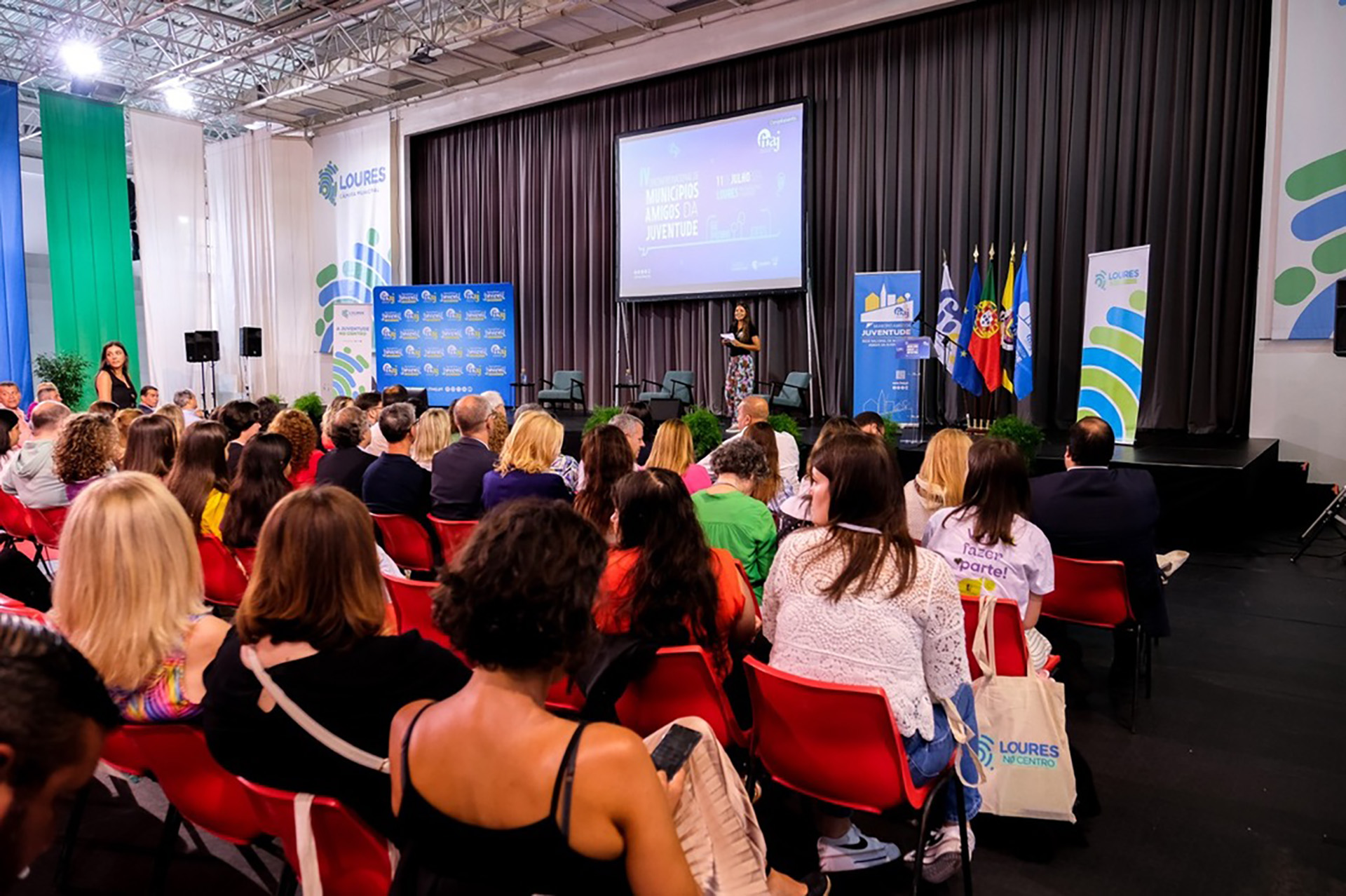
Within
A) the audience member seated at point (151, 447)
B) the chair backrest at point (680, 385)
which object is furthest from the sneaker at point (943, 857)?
the chair backrest at point (680, 385)

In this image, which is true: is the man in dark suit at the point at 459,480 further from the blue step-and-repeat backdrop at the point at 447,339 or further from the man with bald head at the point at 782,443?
the blue step-and-repeat backdrop at the point at 447,339

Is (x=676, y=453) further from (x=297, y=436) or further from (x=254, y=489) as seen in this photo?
(x=297, y=436)

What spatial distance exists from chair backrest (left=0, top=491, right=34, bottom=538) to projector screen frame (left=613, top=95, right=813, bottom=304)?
7307 millimetres

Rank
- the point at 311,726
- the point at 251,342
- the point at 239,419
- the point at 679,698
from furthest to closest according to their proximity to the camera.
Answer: the point at 251,342, the point at 239,419, the point at 679,698, the point at 311,726

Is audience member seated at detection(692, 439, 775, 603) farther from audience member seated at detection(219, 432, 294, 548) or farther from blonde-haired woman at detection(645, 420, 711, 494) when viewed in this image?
audience member seated at detection(219, 432, 294, 548)

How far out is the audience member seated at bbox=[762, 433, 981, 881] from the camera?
1844 mm

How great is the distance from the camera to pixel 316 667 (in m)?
1.51

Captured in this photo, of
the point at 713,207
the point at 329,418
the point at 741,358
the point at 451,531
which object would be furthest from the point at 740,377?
the point at 451,531

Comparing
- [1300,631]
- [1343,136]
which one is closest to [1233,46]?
[1343,136]

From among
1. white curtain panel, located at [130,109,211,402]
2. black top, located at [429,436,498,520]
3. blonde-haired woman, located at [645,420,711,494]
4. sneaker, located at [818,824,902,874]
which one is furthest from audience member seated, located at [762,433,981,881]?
white curtain panel, located at [130,109,211,402]

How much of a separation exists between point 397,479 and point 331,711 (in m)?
2.78

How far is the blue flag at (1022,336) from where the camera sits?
7715 mm

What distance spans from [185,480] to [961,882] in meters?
2.99

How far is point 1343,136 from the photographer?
6480 millimetres
